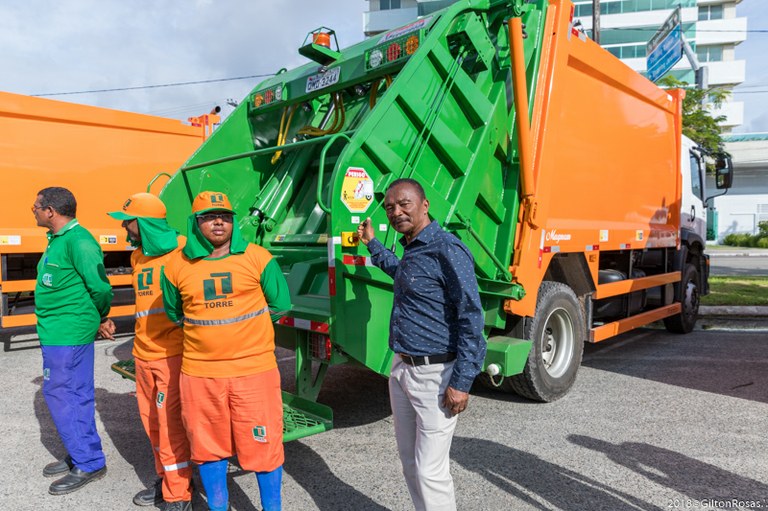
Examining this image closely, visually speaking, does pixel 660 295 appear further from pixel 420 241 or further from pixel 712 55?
pixel 712 55

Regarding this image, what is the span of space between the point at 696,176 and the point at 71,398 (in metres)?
7.77

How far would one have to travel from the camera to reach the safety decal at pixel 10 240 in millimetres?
6270

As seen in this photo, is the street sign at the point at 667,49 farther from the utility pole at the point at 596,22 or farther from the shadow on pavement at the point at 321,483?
the shadow on pavement at the point at 321,483

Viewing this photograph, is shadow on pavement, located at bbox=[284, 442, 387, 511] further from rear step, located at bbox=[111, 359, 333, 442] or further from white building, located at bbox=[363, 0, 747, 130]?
white building, located at bbox=[363, 0, 747, 130]

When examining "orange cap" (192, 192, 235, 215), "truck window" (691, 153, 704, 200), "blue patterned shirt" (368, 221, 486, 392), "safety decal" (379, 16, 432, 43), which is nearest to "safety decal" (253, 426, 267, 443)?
"blue patterned shirt" (368, 221, 486, 392)

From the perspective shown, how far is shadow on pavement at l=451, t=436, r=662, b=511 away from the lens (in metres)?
2.86

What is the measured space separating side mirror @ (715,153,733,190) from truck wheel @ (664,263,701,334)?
4.03 ft

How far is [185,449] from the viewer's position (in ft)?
9.30

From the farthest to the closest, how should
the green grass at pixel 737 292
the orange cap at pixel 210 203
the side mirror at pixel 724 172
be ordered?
1. the green grass at pixel 737 292
2. the side mirror at pixel 724 172
3. the orange cap at pixel 210 203

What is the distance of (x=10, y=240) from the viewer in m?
6.32

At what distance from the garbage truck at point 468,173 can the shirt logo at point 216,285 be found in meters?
0.74

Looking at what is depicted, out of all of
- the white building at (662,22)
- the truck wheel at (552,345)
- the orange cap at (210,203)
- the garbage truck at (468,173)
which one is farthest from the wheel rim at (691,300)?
the white building at (662,22)

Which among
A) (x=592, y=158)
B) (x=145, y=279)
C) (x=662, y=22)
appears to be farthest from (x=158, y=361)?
(x=662, y=22)

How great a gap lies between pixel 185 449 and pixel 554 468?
2.07 m
